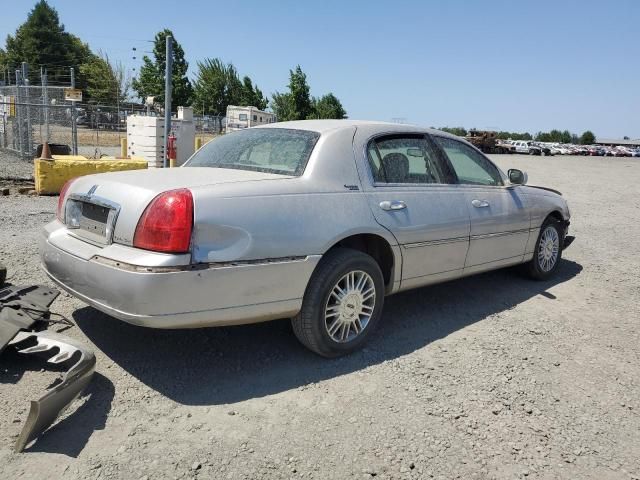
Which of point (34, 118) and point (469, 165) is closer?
point (469, 165)

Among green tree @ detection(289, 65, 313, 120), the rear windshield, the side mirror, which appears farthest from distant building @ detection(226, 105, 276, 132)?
the rear windshield

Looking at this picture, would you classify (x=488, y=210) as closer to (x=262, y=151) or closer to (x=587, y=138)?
(x=262, y=151)

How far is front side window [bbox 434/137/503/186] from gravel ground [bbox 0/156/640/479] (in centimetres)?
117

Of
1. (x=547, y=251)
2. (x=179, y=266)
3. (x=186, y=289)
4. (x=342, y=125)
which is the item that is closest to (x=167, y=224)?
(x=179, y=266)

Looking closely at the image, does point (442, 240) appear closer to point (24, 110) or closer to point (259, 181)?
point (259, 181)

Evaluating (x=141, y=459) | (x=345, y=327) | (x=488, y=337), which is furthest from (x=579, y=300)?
(x=141, y=459)

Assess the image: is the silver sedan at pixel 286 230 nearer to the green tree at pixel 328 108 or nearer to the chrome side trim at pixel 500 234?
the chrome side trim at pixel 500 234

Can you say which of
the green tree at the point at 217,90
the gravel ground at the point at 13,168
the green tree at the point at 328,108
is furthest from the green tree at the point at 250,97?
the gravel ground at the point at 13,168

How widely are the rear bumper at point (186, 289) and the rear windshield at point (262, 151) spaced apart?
740 millimetres

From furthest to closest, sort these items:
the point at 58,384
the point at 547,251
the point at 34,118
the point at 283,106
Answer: the point at 283,106, the point at 34,118, the point at 547,251, the point at 58,384

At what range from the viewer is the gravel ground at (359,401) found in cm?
256

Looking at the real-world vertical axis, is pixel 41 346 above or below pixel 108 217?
below

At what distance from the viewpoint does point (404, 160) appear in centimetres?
423

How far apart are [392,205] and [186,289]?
1659 mm
